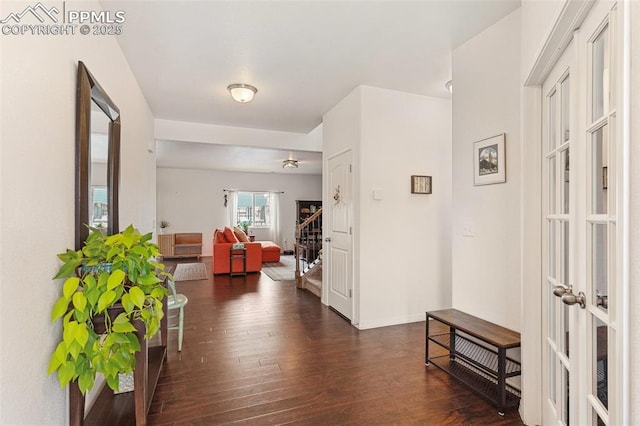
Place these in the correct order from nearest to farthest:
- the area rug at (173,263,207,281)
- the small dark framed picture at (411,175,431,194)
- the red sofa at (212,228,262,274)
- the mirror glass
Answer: the mirror glass, the small dark framed picture at (411,175,431,194), the area rug at (173,263,207,281), the red sofa at (212,228,262,274)

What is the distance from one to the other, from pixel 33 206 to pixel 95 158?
76cm

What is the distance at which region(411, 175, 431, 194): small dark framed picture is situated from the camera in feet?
12.0

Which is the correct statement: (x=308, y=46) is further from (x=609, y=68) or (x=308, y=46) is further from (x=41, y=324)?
(x=41, y=324)

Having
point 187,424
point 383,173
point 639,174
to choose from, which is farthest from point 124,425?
point 383,173

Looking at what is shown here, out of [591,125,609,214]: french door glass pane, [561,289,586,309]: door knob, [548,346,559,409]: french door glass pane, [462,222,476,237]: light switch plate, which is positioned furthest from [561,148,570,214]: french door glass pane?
[462,222,476,237]: light switch plate

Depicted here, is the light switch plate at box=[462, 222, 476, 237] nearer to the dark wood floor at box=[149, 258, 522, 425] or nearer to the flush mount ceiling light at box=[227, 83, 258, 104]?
the dark wood floor at box=[149, 258, 522, 425]

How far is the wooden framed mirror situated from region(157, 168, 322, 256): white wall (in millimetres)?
Answer: 7247

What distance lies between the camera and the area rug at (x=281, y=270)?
629 cm

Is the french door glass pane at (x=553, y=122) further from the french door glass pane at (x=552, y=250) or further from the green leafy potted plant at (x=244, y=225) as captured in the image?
the green leafy potted plant at (x=244, y=225)

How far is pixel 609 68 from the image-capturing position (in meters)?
1.03

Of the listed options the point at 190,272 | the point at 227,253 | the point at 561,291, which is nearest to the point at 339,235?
the point at 561,291

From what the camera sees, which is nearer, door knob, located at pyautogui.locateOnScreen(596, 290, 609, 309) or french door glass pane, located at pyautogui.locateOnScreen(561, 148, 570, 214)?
door knob, located at pyautogui.locateOnScreen(596, 290, 609, 309)

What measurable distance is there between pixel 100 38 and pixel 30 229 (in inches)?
61.6

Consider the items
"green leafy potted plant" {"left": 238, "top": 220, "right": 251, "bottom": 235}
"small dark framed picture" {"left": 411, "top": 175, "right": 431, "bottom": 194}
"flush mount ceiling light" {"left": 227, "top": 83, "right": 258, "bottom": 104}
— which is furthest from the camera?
"green leafy potted plant" {"left": 238, "top": 220, "right": 251, "bottom": 235}
